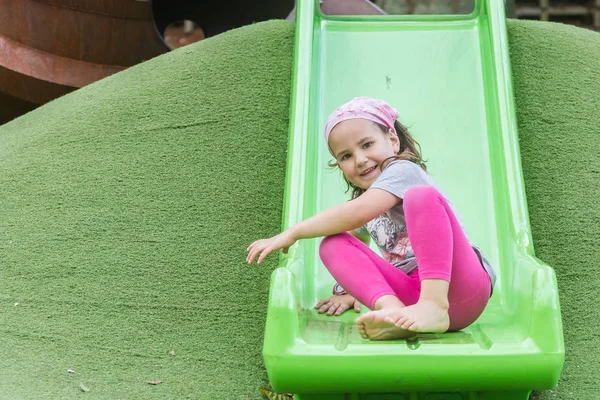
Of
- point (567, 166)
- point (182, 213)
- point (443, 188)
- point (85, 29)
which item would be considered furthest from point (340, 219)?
point (85, 29)

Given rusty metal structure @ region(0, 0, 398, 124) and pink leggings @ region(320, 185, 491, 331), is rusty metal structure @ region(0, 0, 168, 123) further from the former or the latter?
pink leggings @ region(320, 185, 491, 331)

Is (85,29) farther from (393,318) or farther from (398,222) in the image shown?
(393,318)

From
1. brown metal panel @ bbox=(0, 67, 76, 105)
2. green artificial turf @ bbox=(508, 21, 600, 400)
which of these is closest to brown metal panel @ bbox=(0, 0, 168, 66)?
brown metal panel @ bbox=(0, 67, 76, 105)

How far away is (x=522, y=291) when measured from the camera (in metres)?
2.85

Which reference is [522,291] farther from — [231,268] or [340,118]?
[231,268]

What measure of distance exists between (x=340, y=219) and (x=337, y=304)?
0.44m

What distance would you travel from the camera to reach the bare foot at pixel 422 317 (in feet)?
8.25

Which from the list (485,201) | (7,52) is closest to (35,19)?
(7,52)

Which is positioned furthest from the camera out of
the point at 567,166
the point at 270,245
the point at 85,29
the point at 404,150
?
the point at 85,29

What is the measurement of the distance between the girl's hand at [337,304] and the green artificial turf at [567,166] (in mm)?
708

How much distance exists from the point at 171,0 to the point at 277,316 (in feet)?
16.2

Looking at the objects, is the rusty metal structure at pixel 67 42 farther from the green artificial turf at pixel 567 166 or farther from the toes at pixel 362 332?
the toes at pixel 362 332

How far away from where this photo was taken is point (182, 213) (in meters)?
4.06

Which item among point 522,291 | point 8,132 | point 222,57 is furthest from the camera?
point 8,132
